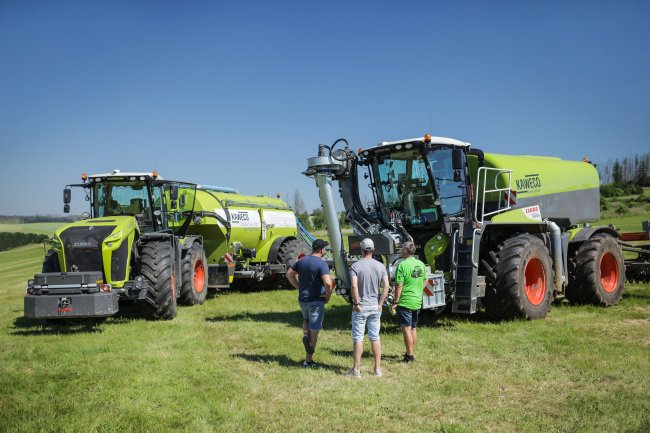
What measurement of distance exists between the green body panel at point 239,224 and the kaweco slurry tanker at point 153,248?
0.03m

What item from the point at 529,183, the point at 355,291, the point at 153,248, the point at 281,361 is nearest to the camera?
the point at 355,291

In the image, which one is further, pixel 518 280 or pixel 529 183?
pixel 529 183

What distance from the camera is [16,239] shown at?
212ft

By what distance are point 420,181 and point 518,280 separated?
8.09ft

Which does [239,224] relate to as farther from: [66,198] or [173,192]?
[66,198]

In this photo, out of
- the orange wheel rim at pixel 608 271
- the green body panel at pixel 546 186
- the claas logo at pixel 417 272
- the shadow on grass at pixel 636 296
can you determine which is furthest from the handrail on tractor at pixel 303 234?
the claas logo at pixel 417 272

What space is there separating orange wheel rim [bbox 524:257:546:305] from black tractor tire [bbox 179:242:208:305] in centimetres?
760

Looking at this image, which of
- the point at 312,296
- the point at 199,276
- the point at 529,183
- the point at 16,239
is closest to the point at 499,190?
the point at 529,183

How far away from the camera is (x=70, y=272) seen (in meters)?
10.4

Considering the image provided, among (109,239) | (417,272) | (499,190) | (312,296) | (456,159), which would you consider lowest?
(312,296)

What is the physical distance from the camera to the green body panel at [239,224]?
1609 cm

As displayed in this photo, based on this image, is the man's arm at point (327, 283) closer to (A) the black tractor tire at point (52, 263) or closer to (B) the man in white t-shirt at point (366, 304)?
(B) the man in white t-shirt at point (366, 304)

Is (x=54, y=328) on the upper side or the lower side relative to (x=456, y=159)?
lower

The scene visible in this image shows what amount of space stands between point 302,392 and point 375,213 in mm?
5330
